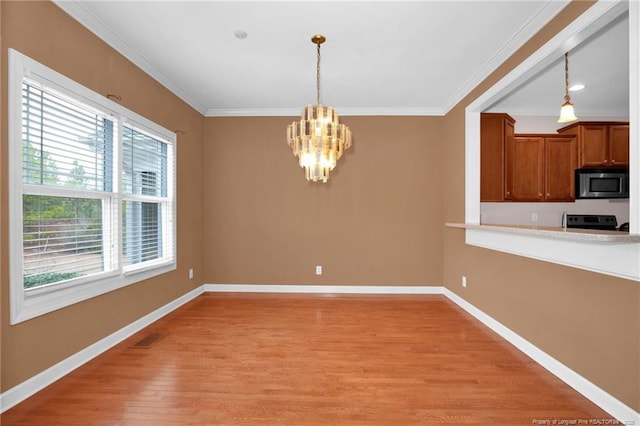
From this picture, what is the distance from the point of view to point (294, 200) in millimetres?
4816

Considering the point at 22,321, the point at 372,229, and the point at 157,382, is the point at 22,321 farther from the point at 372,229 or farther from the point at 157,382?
the point at 372,229

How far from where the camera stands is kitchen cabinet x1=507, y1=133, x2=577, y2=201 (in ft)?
14.6

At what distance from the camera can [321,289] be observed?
4789 millimetres

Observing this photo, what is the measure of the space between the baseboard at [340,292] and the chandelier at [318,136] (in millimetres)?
2407

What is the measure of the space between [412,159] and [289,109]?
6.70 feet

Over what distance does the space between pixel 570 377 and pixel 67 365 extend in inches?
148

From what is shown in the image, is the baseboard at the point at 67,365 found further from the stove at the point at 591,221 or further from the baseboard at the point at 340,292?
the stove at the point at 591,221

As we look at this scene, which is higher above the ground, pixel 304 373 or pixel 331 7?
pixel 331 7

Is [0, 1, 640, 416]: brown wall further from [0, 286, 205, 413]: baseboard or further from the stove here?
the stove

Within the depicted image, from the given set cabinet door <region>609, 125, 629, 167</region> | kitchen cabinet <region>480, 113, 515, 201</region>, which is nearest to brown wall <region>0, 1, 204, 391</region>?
kitchen cabinet <region>480, 113, 515, 201</region>

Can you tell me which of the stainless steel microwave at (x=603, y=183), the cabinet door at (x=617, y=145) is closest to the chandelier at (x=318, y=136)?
the stainless steel microwave at (x=603, y=183)

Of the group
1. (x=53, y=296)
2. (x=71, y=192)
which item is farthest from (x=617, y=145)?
(x=53, y=296)

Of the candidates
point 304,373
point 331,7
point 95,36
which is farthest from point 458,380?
point 95,36

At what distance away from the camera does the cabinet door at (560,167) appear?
4.47 m
